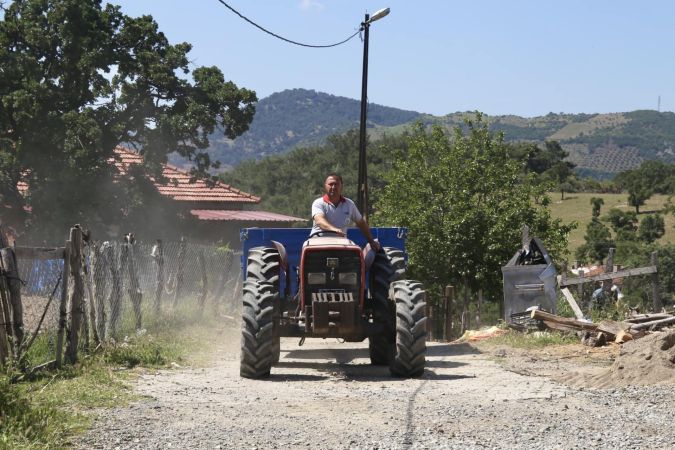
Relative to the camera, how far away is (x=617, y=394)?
A: 9.91 m

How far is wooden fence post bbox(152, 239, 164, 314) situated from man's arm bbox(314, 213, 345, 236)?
6.37 meters

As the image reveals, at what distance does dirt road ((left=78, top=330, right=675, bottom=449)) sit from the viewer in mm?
7535

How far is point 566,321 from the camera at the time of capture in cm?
1583

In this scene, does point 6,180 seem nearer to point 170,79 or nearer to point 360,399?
point 170,79

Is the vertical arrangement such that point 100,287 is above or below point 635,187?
below

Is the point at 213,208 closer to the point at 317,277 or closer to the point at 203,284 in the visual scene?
the point at 203,284

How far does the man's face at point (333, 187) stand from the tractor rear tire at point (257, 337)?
1578 mm

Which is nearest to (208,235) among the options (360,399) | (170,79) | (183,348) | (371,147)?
(170,79)

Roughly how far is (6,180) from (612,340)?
19.0 m

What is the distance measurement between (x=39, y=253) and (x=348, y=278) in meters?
3.43

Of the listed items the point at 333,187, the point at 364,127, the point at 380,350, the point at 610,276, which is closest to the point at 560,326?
the point at 610,276

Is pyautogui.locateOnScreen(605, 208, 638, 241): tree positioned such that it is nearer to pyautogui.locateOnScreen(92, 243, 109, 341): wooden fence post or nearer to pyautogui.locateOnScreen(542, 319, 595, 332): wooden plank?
pyautogui.locateOnScreen(542, 319, 595, 332): wooden plank

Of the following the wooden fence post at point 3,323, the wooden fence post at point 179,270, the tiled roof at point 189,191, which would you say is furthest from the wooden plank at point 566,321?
the tiled roof at point 189,191

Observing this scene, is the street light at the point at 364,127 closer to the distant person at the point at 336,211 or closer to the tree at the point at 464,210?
the tree at the point at 464,210
